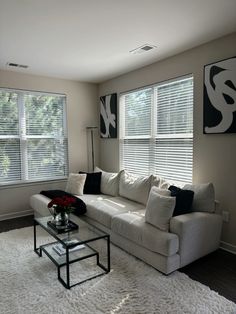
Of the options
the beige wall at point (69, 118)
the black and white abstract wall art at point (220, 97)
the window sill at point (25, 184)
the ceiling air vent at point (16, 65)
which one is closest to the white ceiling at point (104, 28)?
the ceiling air vent at point (16, 65)

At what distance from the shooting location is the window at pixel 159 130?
11.6 feet

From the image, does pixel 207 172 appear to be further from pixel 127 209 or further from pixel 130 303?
pixel 130 303

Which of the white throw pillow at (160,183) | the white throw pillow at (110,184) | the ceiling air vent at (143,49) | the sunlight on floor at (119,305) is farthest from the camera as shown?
the white throw pillow at (110,184)

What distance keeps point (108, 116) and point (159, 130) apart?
143cm

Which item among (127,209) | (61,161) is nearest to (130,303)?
(127,209)

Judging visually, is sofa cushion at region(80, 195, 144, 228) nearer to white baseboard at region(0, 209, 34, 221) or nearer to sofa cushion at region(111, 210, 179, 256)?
sofa cushion at region(111, 210, 179, 256)

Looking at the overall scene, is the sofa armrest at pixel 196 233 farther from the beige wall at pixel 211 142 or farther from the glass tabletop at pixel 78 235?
the glass tabletop at pixel 78 235

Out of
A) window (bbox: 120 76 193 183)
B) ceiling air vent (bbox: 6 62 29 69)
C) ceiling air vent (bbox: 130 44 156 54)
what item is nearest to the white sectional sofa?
window (bbox: 120 76 193 183)

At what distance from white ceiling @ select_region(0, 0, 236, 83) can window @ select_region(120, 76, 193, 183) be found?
0.57 m

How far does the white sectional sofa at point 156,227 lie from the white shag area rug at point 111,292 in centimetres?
17

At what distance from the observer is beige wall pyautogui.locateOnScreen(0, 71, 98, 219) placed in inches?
173

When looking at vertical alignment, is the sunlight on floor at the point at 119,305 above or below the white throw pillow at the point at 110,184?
below

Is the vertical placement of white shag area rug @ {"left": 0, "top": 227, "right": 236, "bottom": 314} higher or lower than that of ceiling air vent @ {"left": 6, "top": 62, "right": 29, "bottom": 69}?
lower

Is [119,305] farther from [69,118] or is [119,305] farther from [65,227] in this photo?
[69,118]
